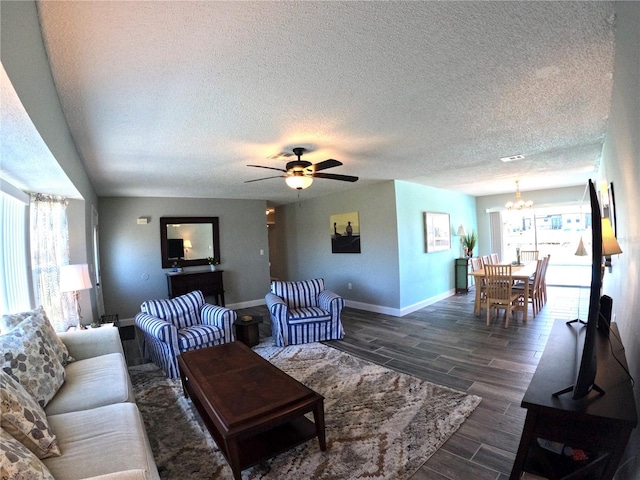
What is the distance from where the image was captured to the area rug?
1.92m

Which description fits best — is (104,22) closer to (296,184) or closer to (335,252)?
(296,184)

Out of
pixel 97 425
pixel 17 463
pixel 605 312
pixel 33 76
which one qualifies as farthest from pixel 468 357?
pixel 33 76

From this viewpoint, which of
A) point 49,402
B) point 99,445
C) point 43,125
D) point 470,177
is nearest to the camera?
point 99,445

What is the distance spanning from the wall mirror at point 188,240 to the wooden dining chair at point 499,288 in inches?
202

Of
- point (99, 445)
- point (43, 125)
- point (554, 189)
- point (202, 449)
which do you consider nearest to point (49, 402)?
point (99, 445)

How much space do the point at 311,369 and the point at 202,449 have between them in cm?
142

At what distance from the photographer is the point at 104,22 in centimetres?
132

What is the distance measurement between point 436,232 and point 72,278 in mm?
5931

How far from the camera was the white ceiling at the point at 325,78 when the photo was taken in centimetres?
134

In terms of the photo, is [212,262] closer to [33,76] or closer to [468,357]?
[468,357]

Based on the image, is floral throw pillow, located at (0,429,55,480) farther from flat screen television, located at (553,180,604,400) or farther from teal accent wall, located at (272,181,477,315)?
teal accent wall, located at (272,181,477,315)

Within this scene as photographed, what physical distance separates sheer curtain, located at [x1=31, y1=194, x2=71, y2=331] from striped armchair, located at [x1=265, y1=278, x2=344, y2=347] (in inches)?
89.8

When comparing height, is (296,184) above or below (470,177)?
below

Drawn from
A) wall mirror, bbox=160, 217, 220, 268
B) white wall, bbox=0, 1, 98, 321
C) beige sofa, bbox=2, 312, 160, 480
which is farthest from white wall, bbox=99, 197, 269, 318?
beige sofa, bbox=2, 312, 160, 480
